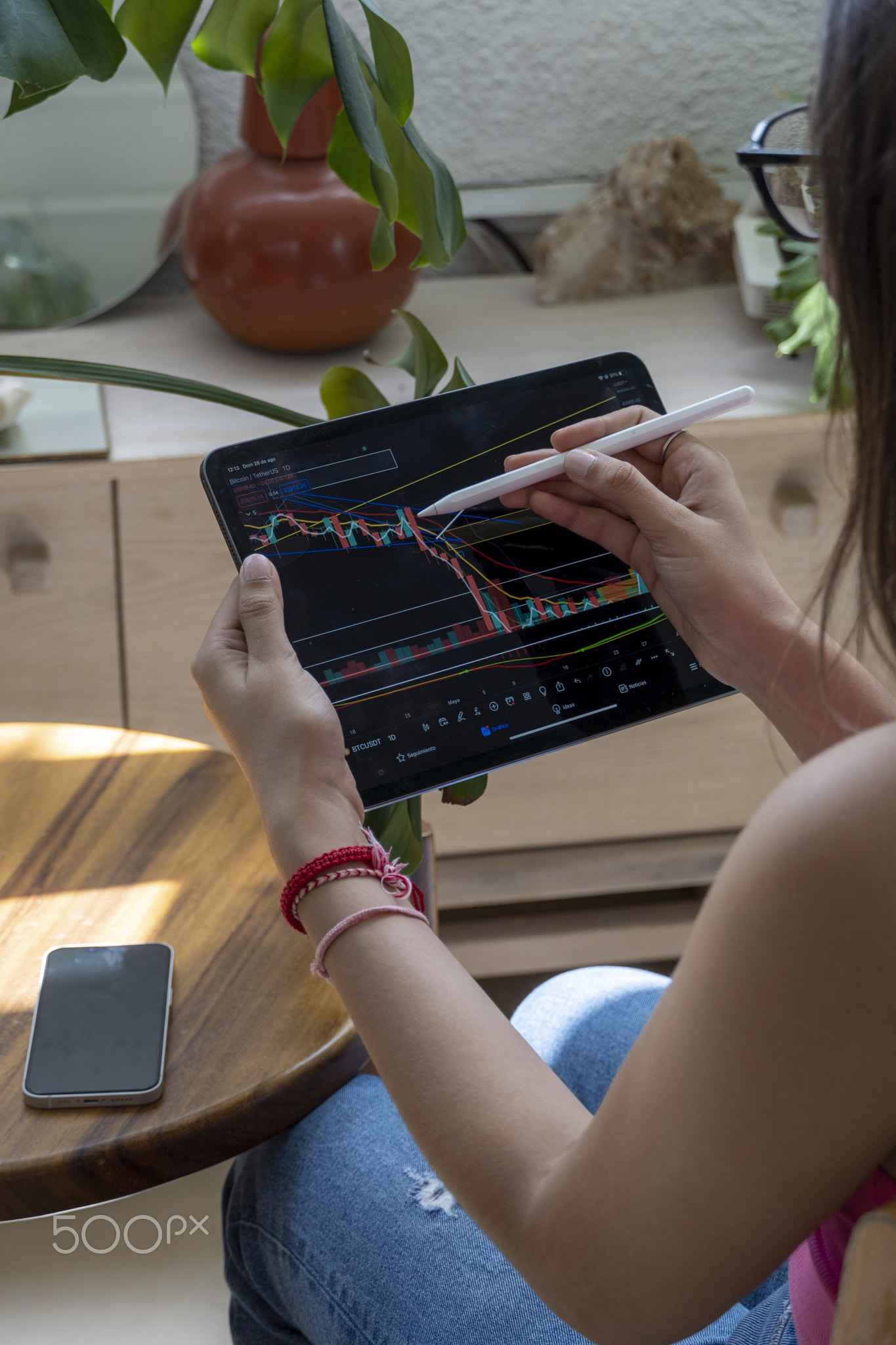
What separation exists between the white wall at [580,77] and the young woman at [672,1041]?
36.1 inches

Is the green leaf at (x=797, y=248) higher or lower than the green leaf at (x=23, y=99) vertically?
lower

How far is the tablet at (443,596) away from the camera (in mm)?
650

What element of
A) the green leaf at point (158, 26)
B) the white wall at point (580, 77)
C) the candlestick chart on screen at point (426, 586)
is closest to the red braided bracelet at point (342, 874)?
the candlestick chart on screen at point (426, 586)

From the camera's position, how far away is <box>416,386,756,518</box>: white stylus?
2.24ft

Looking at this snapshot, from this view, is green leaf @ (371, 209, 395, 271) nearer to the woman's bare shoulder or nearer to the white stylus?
the white stylus

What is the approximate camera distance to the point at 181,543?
3.73 feet

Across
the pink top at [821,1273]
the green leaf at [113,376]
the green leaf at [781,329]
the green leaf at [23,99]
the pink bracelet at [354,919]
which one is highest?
the green leaf at [23,99]

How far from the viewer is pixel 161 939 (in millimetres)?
705

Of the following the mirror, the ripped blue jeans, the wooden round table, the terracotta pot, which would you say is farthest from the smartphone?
the mirror

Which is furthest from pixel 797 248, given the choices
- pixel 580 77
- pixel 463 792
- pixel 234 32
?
pixel 463 792

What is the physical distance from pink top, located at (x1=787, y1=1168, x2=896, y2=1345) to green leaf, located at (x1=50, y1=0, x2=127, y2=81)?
2.09ft

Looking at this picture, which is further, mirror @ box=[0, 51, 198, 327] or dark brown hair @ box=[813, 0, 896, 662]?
mirror @ box=[0, 51, 198, 327]

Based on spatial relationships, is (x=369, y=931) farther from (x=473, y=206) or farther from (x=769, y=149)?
(x=473, y=206)

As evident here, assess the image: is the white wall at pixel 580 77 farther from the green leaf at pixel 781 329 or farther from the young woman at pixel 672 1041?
the young woman at pixel 672 1041
